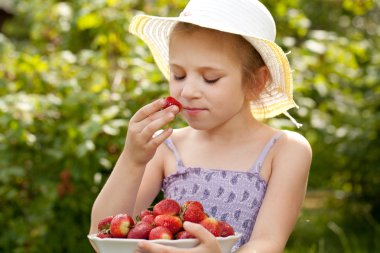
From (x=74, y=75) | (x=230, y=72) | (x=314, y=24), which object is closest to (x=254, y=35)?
(x=230, y=72)

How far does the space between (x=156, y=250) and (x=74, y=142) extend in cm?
218

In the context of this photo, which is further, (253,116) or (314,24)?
(314,24)

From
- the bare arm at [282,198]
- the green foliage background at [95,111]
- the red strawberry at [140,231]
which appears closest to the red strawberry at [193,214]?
the red strawberry at [140,231]

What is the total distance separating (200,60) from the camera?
8.22ft

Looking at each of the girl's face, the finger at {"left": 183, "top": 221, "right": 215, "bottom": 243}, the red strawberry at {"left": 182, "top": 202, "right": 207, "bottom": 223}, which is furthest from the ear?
the finger at {"left": 183, "top": 221, "right": 215, "bottom": 243}

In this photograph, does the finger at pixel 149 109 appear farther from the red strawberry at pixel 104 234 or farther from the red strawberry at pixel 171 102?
the red strawberry at pixel 104 234

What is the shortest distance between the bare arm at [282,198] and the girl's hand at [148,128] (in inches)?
15.5

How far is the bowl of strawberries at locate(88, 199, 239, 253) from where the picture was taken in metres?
2.12

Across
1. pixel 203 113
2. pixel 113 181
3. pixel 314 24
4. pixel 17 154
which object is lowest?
pixel 314 24

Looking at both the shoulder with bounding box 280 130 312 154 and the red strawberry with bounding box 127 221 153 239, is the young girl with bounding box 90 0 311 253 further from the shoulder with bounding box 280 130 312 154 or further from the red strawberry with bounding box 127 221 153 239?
the red strawberry with bounding box 127 221 153 239

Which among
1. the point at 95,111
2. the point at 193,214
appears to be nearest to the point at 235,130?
the point at 193,214

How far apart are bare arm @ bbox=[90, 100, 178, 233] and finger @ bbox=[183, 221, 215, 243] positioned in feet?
1.40

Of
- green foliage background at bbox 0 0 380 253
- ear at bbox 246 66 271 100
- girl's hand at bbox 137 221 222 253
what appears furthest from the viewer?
green foliage background at bbox 0 0 380 253

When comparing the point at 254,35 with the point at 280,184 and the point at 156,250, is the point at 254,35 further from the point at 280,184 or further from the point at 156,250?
the point at 156,250
